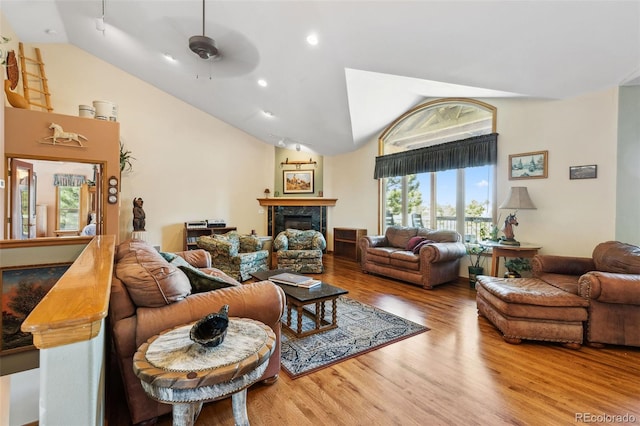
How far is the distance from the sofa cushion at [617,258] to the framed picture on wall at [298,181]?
5.58 meters

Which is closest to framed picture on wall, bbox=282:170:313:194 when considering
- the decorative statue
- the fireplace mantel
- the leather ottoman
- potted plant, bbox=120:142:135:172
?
the fireplace mantel

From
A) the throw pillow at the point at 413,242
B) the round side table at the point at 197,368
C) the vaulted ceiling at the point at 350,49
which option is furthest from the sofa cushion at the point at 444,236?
the round side table at the point at 197,368

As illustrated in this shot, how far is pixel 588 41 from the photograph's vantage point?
2488 millimetres

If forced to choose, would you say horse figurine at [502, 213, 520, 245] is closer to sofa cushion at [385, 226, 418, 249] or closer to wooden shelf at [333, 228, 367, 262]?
sofa cushion at [385, 226, 418, 249]

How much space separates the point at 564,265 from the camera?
10.3ft

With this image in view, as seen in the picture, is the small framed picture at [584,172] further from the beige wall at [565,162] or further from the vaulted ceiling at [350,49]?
the vaulted ceiling at [350,49]

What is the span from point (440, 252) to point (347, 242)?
9.61 ft

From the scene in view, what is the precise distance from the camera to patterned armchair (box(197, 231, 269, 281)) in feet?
14.7

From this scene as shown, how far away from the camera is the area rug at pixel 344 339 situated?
2.22 meters

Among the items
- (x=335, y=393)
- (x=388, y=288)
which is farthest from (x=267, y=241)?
(x=335, y=393)

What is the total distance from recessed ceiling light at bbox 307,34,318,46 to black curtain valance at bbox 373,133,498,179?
2760 millimetres

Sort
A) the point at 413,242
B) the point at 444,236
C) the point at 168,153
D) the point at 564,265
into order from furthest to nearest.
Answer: the point at 168,153, the point at 413,242, the point at 444,236, the point at 564,265

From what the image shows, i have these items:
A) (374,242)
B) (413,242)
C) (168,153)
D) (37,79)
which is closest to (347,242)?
(374,242)

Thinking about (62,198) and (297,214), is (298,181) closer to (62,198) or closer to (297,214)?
(297,214)
